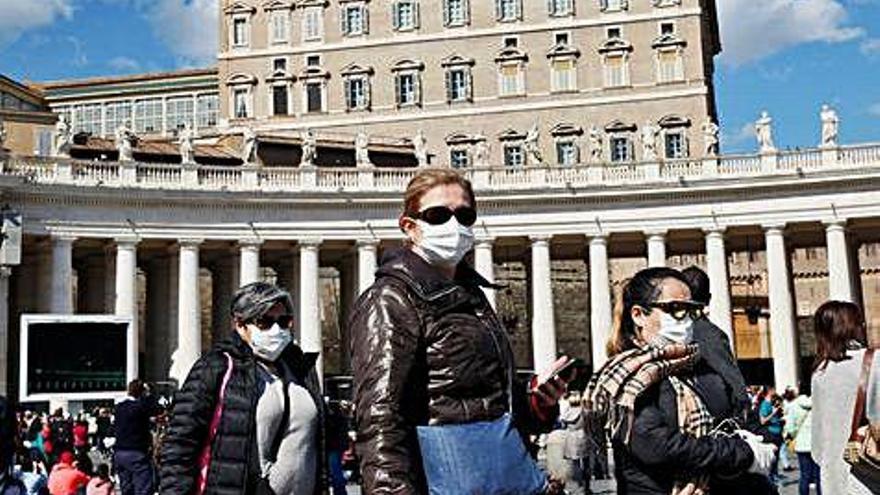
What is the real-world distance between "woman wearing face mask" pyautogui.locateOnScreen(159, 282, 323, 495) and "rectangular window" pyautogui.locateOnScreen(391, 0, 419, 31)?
193ft

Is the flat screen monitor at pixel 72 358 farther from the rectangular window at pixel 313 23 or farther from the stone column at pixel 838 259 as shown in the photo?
the rectangular window at pixel 313 23

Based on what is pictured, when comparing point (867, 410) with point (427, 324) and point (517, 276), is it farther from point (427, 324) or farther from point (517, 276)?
point (517, 276)

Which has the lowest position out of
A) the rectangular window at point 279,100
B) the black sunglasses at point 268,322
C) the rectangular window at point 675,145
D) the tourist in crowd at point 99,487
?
the tourist in crowd at point 99,487

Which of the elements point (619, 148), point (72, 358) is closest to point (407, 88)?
point (619, 148)

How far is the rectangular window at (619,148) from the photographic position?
60.6 m

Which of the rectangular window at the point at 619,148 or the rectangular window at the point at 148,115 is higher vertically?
the rectangular window at the point at 148,115

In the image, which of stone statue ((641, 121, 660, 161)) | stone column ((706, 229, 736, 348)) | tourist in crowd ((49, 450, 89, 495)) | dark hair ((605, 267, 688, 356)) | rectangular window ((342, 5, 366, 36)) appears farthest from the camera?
rectangular window ((342, 5, 366, 36))

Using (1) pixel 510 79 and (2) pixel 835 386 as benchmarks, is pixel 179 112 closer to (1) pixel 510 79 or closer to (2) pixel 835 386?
(1) pixel 510 79

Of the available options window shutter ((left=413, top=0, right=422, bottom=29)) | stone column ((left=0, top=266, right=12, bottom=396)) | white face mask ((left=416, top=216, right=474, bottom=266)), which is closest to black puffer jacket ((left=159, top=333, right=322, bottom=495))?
white face mask ((left=416, top=216, right=474, bottom=266))

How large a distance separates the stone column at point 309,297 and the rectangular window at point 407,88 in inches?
693

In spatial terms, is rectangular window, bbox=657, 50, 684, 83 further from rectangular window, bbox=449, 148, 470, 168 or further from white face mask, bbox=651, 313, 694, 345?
white face mask, bbox=651, 313, 694, 345

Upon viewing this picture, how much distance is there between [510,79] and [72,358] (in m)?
32.4

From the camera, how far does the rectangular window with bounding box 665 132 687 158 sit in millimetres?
59844

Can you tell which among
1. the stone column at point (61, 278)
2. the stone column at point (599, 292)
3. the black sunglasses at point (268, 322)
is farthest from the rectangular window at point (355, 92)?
the black sunglasses at point (268, 322)
